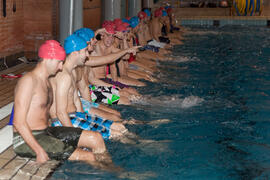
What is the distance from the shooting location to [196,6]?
96.3ft

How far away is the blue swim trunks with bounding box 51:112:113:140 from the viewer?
5.25m

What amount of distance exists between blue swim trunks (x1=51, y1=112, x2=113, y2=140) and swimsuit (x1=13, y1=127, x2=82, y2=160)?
0.45 meters

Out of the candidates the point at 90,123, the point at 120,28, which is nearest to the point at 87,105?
the point at 90,123

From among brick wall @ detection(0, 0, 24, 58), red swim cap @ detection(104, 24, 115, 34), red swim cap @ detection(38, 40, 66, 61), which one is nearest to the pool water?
red swim cap @ detection(38, 40, 66, 61)

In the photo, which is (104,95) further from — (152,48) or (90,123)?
(152,48)

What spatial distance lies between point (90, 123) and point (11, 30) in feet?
20.6

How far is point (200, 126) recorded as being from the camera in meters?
6.48

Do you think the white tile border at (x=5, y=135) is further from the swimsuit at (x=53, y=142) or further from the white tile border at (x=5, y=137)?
the swimsuit at (x=53, y=142)

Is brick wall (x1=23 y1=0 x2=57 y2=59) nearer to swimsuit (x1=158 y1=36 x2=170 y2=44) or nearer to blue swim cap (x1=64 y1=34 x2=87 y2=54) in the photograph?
swimsuit (x1=158 y1=36 x2=170 y2=44)

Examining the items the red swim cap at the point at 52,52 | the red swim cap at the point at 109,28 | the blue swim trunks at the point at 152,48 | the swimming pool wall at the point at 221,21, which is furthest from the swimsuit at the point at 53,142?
the swimming pool wall at the point at 221,21

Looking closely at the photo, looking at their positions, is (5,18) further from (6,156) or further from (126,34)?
(6,156)

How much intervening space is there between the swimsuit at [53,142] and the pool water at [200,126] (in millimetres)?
181

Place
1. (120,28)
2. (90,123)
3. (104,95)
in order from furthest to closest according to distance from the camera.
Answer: (120,28), (104,95), (90,123)

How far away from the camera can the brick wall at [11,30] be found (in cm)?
1020
